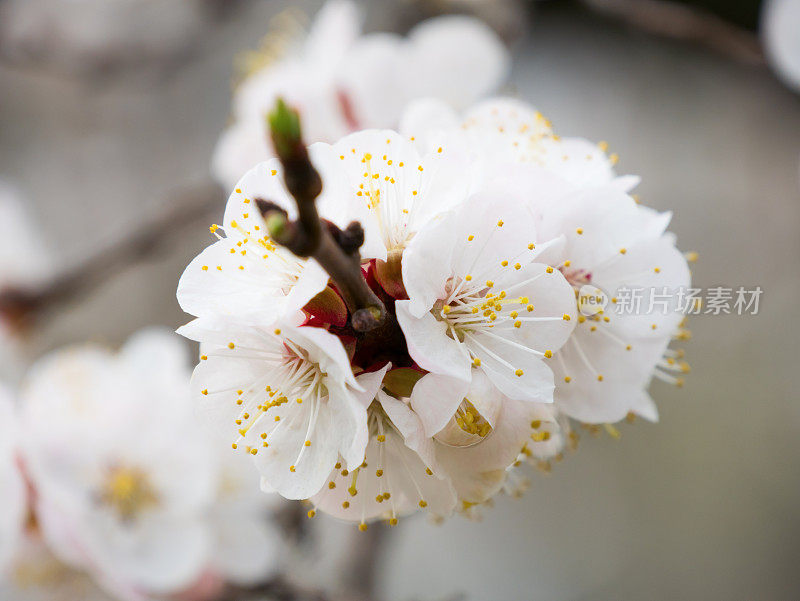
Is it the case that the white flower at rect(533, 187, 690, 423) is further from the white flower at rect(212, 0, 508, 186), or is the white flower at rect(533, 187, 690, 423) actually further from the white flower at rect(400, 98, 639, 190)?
the white flower at rect(212, 0, 508, 186)

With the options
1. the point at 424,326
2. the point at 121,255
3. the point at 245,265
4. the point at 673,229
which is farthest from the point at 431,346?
the point at 673,229

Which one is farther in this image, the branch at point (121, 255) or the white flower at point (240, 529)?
the branch at point (121, 255)

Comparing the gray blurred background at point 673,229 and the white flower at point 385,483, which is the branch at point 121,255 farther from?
the white flower at point 385,483

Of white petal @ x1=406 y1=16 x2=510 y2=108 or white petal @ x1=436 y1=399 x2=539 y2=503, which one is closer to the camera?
white petal @ x1=436 y1=399 x2=539 y2=503

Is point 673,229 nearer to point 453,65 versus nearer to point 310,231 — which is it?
point 453,65

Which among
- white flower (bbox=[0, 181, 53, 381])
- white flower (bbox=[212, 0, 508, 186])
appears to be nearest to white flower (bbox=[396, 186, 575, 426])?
white flower (bbox=[212, 0, 508, 186])

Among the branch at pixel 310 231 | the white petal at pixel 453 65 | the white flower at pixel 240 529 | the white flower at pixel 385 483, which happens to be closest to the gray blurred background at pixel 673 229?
the white flower at pixel 240 529

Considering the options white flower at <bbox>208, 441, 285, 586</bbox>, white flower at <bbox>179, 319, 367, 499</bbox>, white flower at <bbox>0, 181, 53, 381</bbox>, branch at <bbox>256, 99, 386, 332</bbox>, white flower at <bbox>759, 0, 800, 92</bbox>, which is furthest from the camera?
white flower at <bbox>0, 181, 53, 381</bbox>
